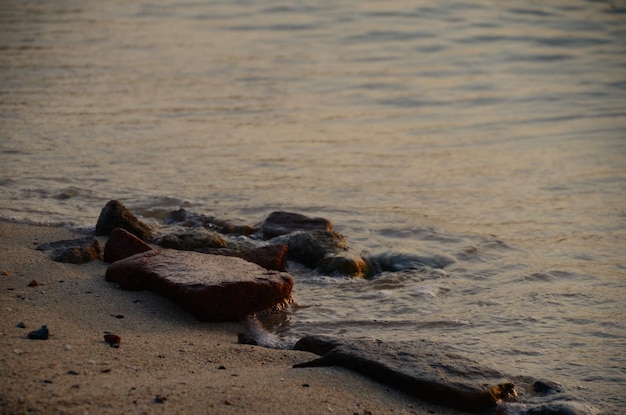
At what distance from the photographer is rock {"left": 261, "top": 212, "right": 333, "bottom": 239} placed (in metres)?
5.89

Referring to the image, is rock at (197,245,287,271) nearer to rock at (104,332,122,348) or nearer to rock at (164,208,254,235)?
rock at (164,208,254,235)

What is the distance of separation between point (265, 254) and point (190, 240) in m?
0.51

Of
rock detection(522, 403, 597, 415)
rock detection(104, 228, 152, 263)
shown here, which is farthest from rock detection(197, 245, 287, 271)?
rock detection(522, 403, 597, 415)

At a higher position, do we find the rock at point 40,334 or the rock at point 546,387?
the rock at point 40,334

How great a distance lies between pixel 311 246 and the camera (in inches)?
218

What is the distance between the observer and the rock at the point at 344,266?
5309mm

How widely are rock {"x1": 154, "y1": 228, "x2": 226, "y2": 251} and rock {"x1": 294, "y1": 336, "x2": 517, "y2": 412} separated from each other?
163 cm

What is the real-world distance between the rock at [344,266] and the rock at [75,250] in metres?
1.31

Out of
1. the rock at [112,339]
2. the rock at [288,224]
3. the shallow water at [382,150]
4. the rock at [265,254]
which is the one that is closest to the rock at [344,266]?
the shallow water at [382,150]

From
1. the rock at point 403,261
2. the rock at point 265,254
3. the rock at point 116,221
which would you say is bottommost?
the rock at point 403,261

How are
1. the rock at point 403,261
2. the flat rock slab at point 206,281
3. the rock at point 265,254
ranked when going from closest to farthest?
1. the flat rock slab at point 206,281
2. the rock at point 265,254
3. the rock at point 403,261

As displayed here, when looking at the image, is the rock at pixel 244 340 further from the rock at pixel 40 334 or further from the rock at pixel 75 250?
the rock at pixel 75 250

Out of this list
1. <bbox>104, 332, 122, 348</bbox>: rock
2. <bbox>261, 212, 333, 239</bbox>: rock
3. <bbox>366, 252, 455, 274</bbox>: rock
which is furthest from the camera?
<bbox>261, 212, 333, 239</bbox>: rock

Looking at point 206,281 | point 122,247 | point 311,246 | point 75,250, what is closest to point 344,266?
point 311,246
